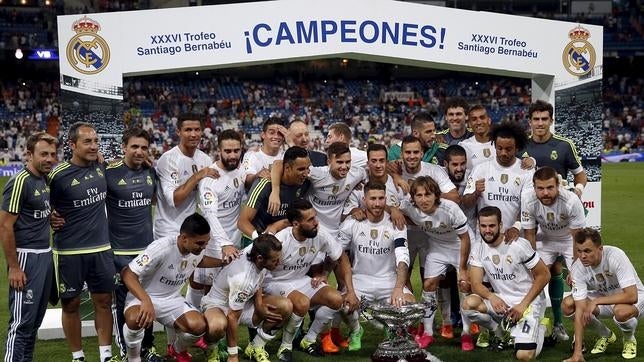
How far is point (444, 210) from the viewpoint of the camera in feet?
25.6

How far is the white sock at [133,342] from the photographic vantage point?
657cm

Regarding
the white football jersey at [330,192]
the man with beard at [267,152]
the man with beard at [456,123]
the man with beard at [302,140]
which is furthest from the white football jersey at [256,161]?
the man with beard at [456,123]

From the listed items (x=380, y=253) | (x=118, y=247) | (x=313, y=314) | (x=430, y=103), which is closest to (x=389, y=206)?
(x=380, y=253)

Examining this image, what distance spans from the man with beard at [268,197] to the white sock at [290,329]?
81cm

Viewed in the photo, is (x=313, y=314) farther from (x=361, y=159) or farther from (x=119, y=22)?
(x=119, y=22)

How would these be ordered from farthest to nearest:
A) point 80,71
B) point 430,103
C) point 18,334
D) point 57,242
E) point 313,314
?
point 430,103
point 80,71
point 313,314
point 57,242
point 18,334

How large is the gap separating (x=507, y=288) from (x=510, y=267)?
22 centimetres

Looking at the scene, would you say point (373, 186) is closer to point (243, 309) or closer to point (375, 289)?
point (375, 289)

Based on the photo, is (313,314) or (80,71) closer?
(313,314)

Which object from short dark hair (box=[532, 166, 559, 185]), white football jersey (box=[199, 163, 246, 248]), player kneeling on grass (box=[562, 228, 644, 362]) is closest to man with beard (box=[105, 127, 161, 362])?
white football jersey (box=[199, 163, 246, 248])

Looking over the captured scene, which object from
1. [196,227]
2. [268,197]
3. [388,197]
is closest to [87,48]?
[268,197]

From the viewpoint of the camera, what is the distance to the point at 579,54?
959cm

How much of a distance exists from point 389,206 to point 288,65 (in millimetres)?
38091

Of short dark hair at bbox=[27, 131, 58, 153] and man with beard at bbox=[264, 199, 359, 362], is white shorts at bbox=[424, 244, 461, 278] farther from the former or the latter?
short dark hair at bbox=[27, 131, 58, 153]
